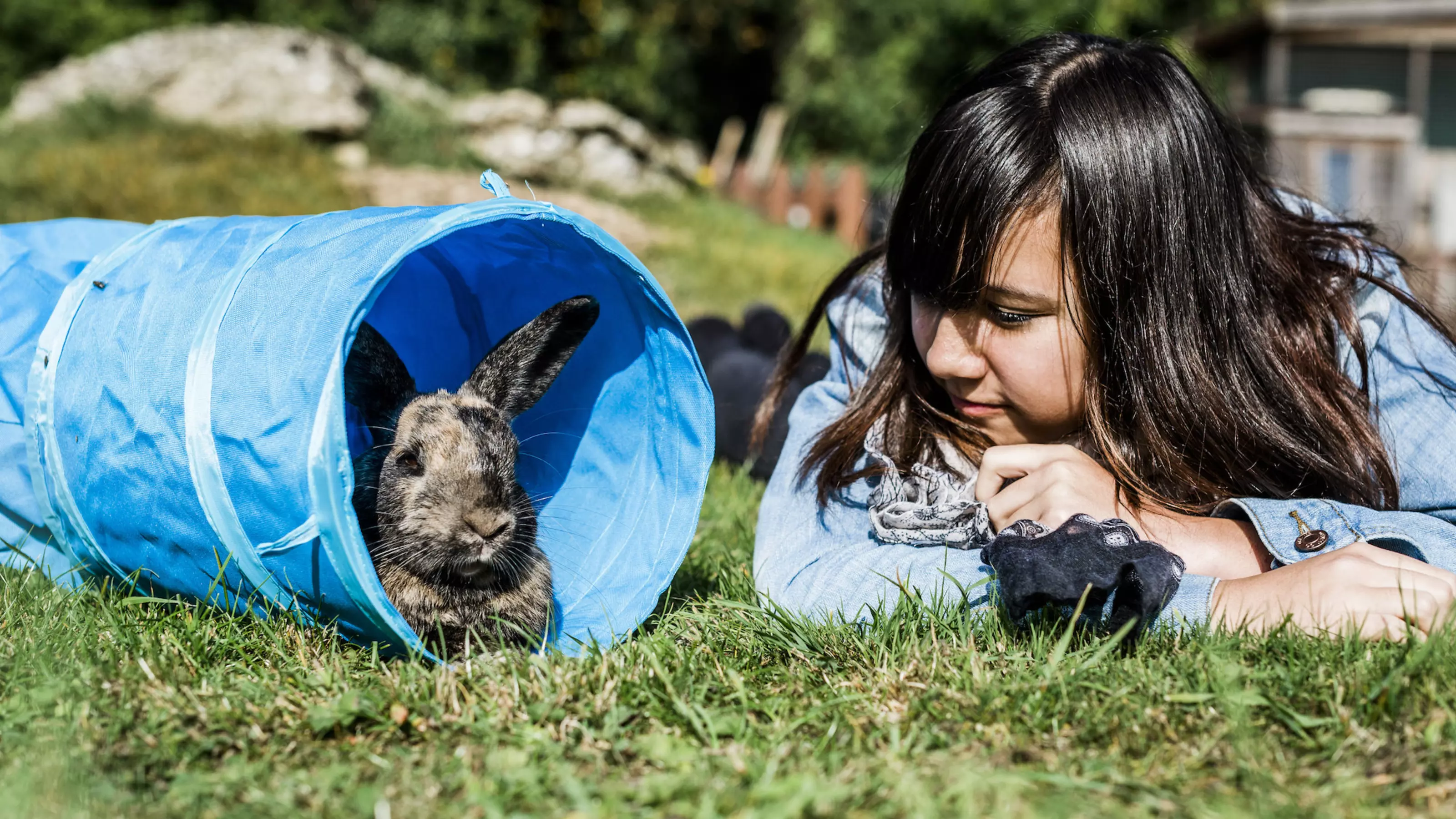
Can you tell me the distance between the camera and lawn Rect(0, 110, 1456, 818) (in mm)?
1860

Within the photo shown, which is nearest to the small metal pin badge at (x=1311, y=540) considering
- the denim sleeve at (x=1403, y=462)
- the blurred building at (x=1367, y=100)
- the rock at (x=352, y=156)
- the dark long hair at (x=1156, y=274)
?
the denim sleeve at (x=1403, y=462)

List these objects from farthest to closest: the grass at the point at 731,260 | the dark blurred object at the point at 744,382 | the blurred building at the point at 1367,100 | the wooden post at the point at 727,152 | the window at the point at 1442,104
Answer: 1. the wooden post at the point at 727,152
2. the window at the point at 1442,104
3. the blurred building at the point at 1367,100
4. the grass at the point at 731,260
5. the dark blurred object at the point at 744,382

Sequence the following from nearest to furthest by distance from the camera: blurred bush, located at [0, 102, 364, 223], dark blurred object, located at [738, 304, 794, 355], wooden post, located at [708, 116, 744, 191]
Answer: dark blurred object, located at [738, 304, 794, 355] < blurred bush, located at [0, 102, 364, 223] < wooden post, located at [708, 116, 744, 191]

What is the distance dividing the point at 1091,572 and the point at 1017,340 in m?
0.70

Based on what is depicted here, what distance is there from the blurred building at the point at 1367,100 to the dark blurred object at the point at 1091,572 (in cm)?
1392

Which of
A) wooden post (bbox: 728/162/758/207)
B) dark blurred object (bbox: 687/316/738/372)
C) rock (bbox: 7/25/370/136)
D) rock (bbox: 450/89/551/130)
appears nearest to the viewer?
dark blurred object (bbox: 687/316/738/372)

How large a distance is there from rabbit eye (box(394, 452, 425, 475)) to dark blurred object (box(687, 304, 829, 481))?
4.38ft

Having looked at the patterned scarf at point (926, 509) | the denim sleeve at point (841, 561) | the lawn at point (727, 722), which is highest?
the patterned scarf at point (926, 509)

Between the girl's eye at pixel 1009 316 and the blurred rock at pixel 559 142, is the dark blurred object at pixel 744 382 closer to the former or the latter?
the girl's eye at pixel 1009 316

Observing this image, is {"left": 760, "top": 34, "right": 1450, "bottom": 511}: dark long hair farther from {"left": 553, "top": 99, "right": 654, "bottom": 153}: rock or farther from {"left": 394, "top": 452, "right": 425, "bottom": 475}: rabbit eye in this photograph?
{"left": 553, "top": 99, "right": 654, "bottom": 153}: rock

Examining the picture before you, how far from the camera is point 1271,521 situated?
8.77ft

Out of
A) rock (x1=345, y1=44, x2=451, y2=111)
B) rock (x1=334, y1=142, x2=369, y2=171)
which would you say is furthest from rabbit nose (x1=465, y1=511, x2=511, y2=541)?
rock (x1=345, y1=44, x2=451, y2=111)

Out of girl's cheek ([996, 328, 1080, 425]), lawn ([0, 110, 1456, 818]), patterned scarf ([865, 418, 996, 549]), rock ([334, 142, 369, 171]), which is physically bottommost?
lawn ([0, 110, 1456, 818])

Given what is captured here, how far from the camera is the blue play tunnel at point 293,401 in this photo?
2383 millimetres
